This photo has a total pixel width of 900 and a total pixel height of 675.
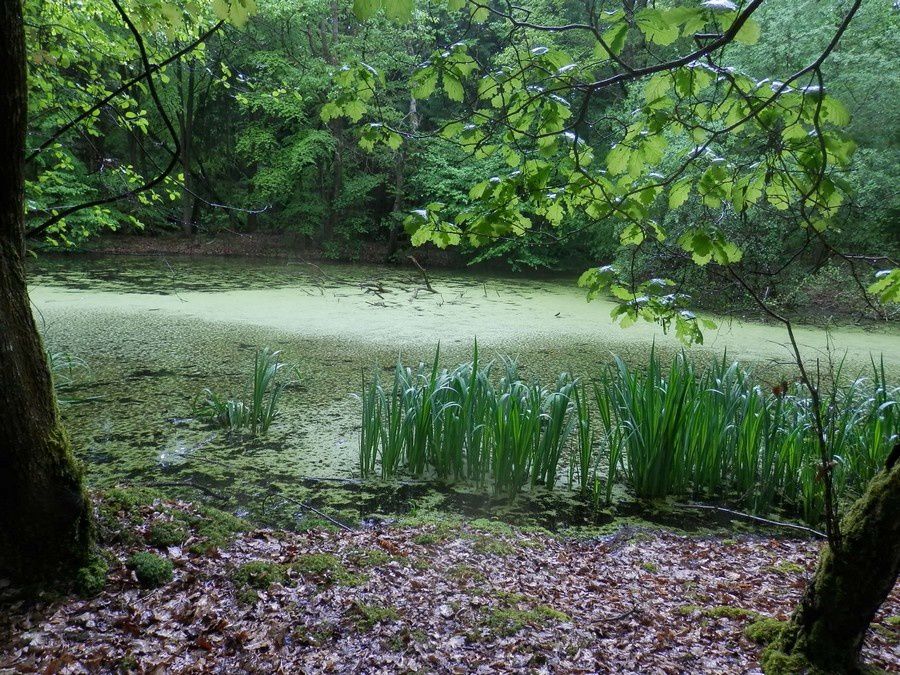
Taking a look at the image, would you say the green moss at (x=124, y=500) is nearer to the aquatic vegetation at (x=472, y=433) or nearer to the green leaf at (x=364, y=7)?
the aquatic vegetation at (x=472, y=433)

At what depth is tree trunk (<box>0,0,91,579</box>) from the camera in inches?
44.3

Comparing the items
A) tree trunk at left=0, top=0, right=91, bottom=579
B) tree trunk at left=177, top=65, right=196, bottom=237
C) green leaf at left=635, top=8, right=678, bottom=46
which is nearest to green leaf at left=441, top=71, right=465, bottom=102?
green leaf at left=635, top=8, right=678, bottom=46

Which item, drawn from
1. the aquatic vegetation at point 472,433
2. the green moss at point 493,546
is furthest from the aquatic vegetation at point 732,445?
the green moss at point 493,546

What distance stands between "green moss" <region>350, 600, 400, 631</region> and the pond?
0.88m

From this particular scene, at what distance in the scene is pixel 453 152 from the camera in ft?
37.0

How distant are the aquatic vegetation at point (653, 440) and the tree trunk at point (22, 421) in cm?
139

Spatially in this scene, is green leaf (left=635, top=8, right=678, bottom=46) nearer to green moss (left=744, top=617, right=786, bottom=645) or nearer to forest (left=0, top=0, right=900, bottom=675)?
forest (left=0, top=0, right=900, bottom=675)

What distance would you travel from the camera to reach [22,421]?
1.19m

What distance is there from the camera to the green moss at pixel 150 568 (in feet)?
4.41

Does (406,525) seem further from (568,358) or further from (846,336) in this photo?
(846,336)

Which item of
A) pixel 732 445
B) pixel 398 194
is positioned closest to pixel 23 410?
pixel 732 445

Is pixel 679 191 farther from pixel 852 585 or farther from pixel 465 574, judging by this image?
pixel 465 574

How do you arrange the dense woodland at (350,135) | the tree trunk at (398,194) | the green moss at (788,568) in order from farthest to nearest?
the tree trunk at (398,194) → the dense woodland at (350,135) → the green moss at (788,568)

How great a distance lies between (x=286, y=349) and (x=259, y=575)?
359 cm
